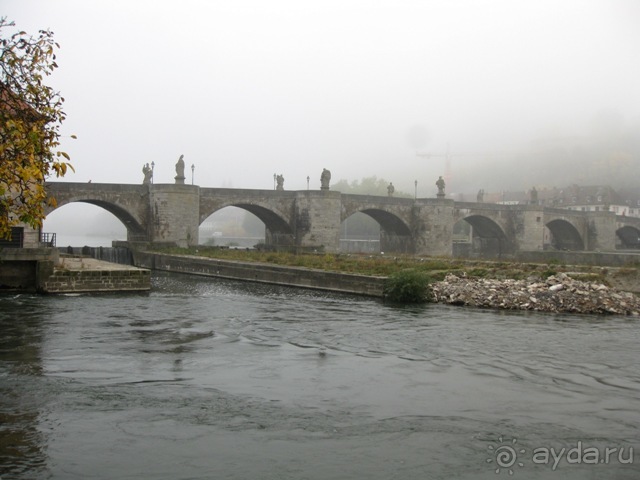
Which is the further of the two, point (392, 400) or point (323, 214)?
point (323, 214)

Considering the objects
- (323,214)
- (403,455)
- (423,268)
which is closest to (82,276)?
(423,268)

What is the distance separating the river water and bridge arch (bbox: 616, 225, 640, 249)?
3025 inches

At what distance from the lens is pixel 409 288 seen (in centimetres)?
2561

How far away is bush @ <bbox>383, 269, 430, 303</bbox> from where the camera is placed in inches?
1007

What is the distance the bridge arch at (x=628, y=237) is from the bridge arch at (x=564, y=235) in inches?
535

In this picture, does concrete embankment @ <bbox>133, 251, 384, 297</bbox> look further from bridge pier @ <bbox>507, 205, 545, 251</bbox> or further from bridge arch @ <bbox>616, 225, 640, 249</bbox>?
bridge arch @ <bbox>616, 225, 640, 249</bbox>

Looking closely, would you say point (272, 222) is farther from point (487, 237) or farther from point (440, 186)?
point (487, 237)

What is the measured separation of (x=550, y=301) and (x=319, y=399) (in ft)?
49.7

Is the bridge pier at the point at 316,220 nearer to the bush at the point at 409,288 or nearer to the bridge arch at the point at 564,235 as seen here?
the bush at the point at 409,288

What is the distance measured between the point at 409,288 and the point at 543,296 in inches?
196

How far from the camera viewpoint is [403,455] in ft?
28.2

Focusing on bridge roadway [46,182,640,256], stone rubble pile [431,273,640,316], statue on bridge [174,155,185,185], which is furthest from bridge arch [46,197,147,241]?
stone rubble pile [431,273,640,316]

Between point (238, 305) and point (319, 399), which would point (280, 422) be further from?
point (238, 305)

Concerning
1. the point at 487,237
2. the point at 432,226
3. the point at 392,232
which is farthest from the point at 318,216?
the point at 487,237
